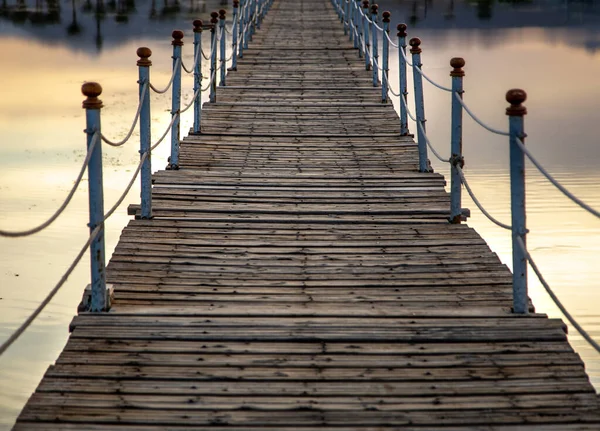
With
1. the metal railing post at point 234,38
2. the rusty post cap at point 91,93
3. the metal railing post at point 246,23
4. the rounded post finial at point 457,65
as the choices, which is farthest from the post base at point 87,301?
the metal railing post at point 246,23

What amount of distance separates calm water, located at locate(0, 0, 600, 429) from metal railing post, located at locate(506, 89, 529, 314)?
2859mm

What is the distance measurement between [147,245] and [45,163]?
8854 mm

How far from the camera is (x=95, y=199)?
389 centimetres

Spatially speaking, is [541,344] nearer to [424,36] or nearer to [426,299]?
[426,299]

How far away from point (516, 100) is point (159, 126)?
10929 mm

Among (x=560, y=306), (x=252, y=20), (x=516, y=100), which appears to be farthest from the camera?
(x=252, y=20)

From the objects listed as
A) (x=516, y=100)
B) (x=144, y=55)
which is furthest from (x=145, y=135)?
(x=516, y=100)

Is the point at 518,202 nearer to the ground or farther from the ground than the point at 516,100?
nearer to the ground

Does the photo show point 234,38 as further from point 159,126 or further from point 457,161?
point 457,161

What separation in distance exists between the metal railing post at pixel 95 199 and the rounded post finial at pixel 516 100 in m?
1.67

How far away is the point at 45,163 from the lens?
13125 millimetres

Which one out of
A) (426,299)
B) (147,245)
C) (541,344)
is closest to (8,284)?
(147,245)

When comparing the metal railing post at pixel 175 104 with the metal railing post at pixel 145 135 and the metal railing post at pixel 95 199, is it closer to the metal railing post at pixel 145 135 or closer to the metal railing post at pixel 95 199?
the metal railing post at pixel 145 135

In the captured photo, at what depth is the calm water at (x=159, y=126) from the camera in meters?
8.07
